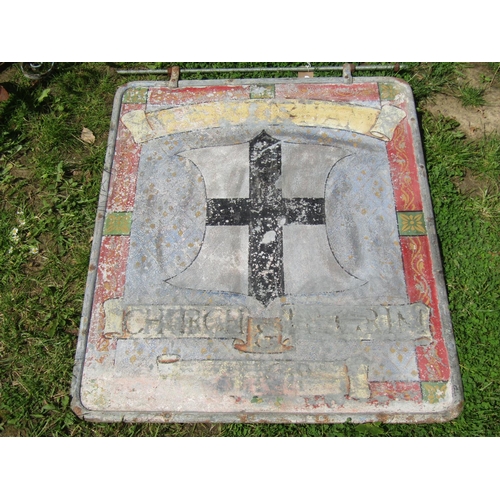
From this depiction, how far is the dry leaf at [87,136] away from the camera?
11.1 ft

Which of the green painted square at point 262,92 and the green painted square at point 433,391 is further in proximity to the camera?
the green painted square at point 262,92

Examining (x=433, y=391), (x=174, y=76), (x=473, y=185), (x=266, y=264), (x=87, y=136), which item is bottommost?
(x=433, y=391)

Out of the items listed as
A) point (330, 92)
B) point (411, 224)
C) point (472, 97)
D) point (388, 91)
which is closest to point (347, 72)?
point (330, 92)

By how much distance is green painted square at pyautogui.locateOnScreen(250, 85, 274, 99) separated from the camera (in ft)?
10.7

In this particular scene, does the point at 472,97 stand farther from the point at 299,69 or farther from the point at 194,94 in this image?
the point at 194,94

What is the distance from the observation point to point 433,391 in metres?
2.61

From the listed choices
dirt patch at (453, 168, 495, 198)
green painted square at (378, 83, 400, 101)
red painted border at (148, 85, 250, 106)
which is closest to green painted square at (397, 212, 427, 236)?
dirt patch at (453, 168, 495, 198)

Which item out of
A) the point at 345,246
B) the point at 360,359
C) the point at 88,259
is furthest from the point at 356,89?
the point at 88,259

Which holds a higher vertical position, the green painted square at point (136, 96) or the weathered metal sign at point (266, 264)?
the green painted square at point (136, 96)

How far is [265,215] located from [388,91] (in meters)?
1.30

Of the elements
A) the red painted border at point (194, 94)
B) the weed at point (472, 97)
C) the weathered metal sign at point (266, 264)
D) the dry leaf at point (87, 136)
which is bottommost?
the weathered metal sign at point (266, 264)

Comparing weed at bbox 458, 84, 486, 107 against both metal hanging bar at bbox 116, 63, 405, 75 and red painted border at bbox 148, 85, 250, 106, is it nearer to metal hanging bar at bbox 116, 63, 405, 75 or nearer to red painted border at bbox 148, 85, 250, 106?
metal hanging bar at bbox 116, 63, 405, 75

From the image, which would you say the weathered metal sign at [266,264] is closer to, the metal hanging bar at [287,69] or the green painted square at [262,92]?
the green painted square at [262,92]

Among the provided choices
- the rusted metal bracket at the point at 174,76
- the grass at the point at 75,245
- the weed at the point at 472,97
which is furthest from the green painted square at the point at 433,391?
the rusted metal bracket at the point at 174,76
